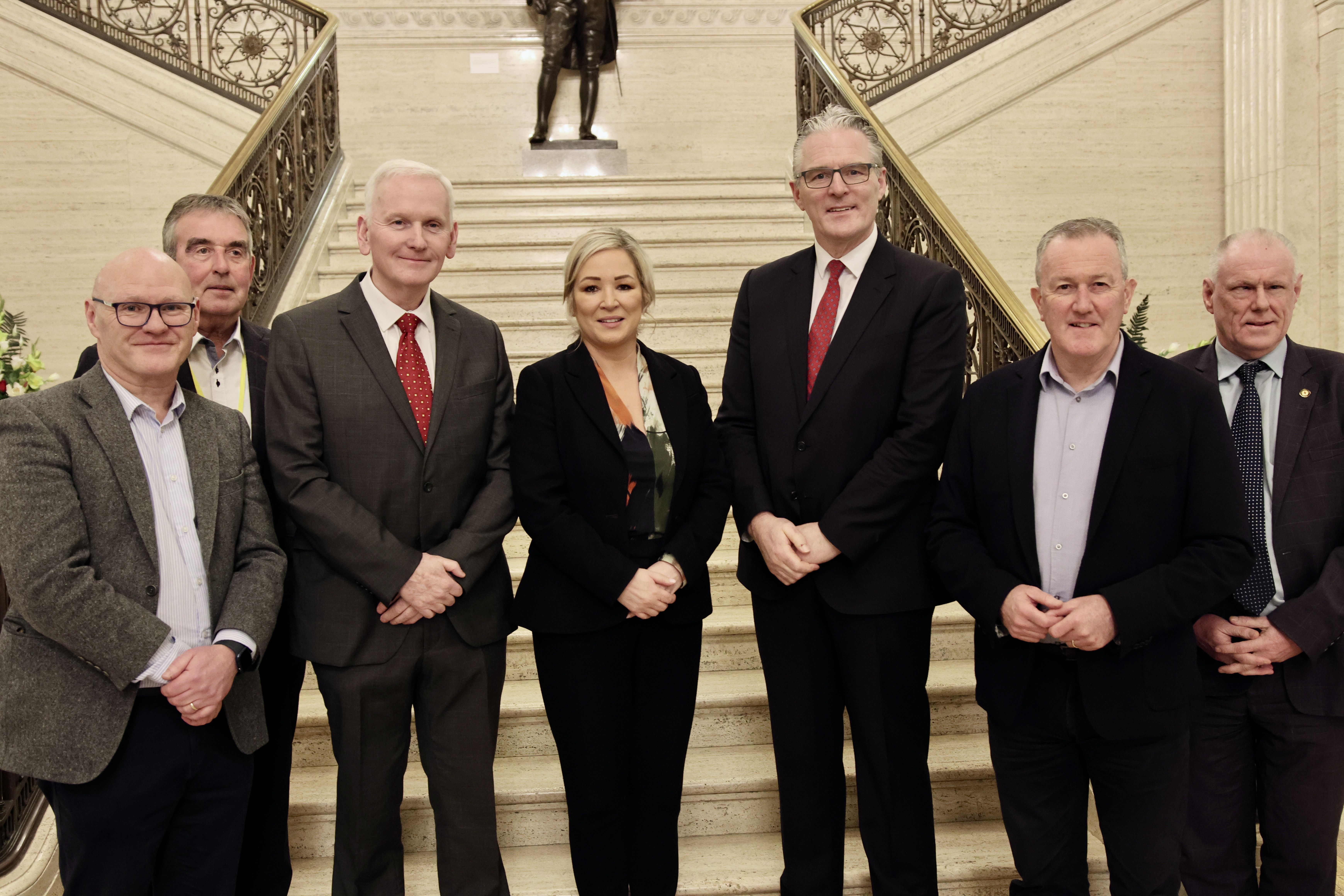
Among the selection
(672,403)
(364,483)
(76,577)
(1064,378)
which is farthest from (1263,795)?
(76,577)

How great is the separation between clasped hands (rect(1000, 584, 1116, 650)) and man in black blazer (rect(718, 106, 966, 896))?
287mm

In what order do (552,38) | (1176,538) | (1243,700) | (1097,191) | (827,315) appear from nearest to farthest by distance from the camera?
1. (1176,538)
2. (1243,700)
3. (827,315)
4. (1097,191)
5. (552,38)

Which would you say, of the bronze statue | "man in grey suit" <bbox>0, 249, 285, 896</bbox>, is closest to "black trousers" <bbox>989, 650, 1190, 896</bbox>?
"man in grey suit" <bbox>0, 249, 285, 896</bbox>

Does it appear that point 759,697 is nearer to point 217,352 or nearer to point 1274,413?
point 1274,413

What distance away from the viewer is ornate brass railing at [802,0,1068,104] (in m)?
7.75

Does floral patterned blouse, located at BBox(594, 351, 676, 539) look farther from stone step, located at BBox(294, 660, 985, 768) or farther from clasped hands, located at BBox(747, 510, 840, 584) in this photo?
stone step, located at BBox(294, 660, 985, 768)

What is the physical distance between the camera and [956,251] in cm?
423

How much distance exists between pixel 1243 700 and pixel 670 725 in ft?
4.50

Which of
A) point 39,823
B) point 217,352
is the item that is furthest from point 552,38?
point 39,823

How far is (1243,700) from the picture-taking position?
229cm

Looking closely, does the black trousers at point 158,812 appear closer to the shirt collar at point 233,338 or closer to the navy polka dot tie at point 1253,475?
the shirt collar at point 233,338

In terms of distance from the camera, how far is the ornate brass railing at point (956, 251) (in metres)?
3.96

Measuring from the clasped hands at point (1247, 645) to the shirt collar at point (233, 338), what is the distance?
97.6 inches

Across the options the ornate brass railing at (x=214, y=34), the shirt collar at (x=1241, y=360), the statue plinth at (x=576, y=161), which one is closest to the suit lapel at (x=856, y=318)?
the shirt collar at (x=1241, y=360)
